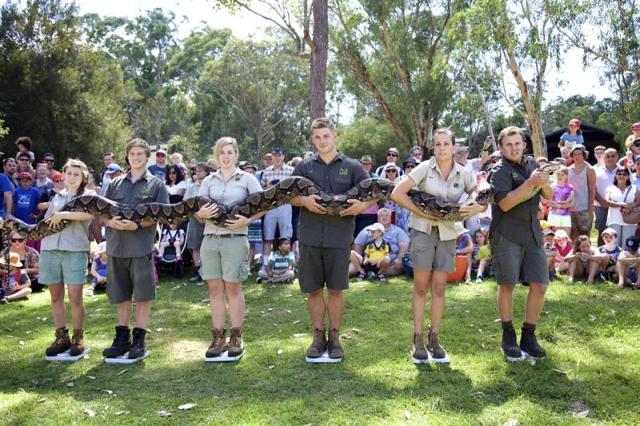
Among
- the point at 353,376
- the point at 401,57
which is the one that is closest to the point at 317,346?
the point at 353,376

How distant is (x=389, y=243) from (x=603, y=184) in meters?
4.68

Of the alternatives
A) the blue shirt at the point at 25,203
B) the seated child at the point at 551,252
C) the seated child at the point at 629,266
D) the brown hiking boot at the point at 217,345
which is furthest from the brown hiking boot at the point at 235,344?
the seated child at the point at 629,266

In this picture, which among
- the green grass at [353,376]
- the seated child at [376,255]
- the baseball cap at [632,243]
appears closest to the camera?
the green grass at [353,376]

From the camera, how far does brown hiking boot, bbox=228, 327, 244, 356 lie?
620 cm

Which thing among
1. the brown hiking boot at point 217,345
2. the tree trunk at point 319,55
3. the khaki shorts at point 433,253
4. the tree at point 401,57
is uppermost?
the tree at point 401,57

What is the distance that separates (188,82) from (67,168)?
53938 millimetres

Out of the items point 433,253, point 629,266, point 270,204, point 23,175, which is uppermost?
point 23,175

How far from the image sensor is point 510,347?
231 inches

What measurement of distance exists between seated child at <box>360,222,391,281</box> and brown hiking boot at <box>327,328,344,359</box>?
462cm

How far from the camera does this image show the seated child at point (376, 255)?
35.3 ft

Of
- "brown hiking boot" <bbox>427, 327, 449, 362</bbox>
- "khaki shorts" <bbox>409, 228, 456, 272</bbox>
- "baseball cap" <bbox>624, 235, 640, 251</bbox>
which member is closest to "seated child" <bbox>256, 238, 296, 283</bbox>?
"brown hiking boot" <bbox>427, 327, 449, 362</bbox>

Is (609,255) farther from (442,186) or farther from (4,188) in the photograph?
(4,188)

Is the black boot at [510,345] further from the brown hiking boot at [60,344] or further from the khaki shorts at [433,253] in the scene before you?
the brown hiking boot at [60,344]

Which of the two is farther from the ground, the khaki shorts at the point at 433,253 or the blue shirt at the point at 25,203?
the blue shirt at the point at 25,203
